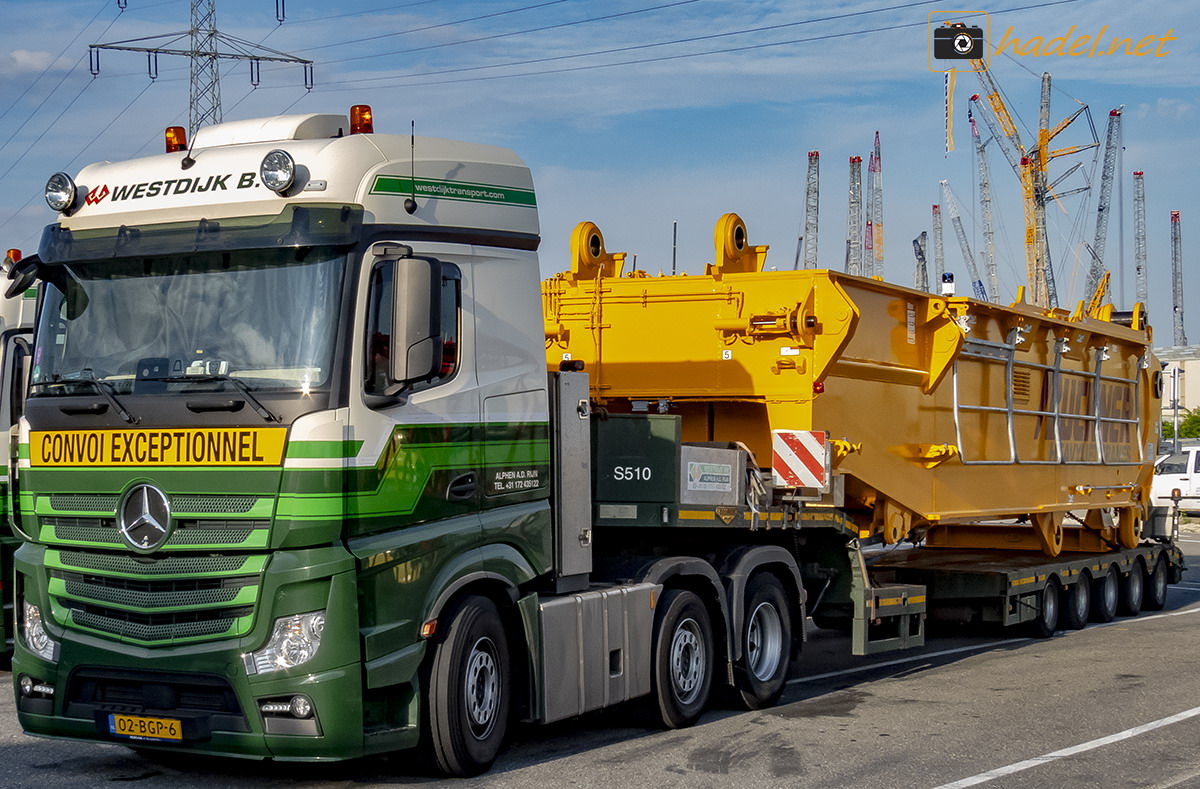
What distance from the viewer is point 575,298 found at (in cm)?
1208

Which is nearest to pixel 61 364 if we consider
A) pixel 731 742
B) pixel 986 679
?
pixel 731 742

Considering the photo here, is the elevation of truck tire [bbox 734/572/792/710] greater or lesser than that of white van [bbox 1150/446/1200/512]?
lesser

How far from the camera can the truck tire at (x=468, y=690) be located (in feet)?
24.6

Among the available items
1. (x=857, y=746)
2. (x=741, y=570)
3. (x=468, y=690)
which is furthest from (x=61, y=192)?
(x=857, y=746)

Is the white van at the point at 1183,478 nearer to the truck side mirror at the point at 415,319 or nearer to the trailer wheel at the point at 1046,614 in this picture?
the trailer wheel at the point at 1046,614

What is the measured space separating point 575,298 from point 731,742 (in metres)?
4.44

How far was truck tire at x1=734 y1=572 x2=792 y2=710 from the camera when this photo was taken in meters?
10.2

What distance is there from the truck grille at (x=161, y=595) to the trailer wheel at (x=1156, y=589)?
14.1 meters

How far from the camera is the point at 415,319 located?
7.06 meters

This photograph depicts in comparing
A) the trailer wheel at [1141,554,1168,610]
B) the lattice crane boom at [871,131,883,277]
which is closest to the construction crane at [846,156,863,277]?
the lattice crane boom at [871,131,883,277]

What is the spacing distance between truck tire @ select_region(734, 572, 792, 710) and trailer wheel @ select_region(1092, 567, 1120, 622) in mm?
7379

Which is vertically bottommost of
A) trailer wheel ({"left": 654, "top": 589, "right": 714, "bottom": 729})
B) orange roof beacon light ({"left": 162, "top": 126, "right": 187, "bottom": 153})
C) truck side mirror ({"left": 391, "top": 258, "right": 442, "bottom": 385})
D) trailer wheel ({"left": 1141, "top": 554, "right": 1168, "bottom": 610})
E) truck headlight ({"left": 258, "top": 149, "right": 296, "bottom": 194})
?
trailer wheel ({"left": 1141, "top": 554, "right": 1168, "bottom": 610})

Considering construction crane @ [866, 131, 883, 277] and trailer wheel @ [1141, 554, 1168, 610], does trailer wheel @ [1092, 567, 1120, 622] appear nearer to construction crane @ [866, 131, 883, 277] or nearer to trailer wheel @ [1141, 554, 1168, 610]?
trailer wheel @ [1141, 554, 1168, 610]

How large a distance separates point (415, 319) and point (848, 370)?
516cm
